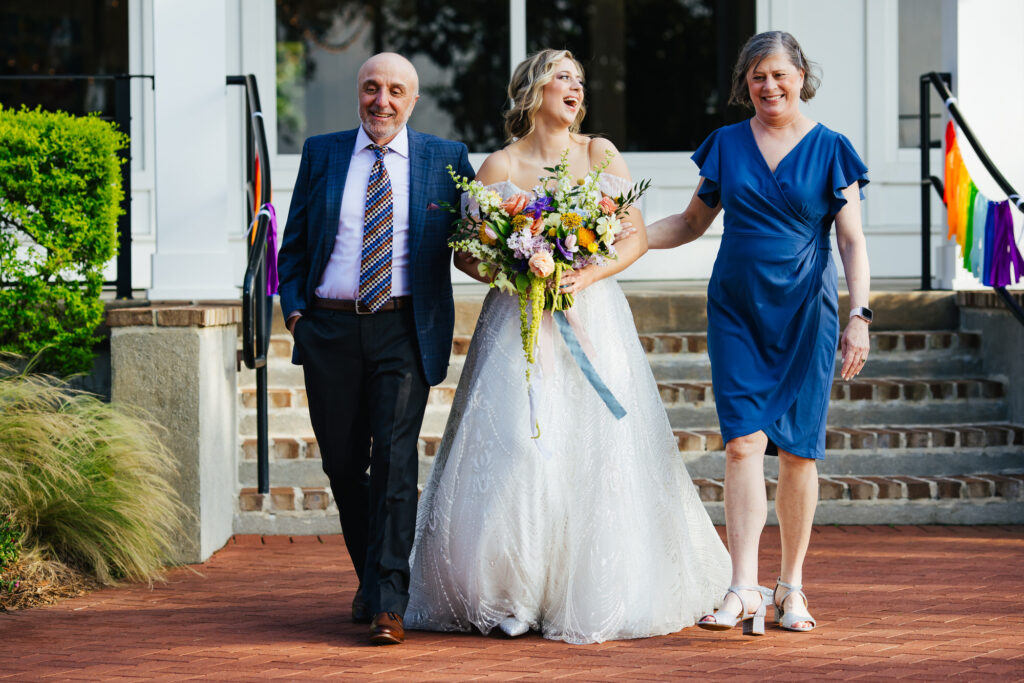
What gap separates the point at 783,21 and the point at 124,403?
6.57m

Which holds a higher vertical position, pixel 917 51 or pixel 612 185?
pixel 917 51

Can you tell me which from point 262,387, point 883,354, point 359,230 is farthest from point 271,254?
point 883,354

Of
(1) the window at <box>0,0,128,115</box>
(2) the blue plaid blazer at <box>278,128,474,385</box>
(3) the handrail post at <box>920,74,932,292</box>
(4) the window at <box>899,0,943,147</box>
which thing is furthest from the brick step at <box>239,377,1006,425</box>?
(1) the window at <box>0,0,128,115</box>

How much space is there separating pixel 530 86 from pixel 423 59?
6434 mm

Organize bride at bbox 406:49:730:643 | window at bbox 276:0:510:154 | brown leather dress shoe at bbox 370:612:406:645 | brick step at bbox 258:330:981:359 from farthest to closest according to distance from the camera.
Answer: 1. window at bbox 276:0:510:154
2. brick step at bbox 258:330:981:359
3. bride at bbox 406:49:730:643
4. brown leather dress shoe at bbox 370:612:406:645

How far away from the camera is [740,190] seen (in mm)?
4547

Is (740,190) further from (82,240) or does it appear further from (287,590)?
(82,240)

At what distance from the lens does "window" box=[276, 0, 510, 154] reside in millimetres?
10539

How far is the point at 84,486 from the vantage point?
5527mm

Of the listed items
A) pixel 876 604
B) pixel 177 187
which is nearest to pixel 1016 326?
pixel 876 604

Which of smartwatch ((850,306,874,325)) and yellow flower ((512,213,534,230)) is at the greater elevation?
yellow flower ((512,213,534,230))

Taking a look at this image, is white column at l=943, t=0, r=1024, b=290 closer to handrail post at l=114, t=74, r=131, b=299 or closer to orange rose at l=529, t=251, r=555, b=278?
orange rose at l=529, t=251, r=555, b=278

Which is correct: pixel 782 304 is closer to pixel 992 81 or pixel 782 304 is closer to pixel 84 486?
pixel 84 486

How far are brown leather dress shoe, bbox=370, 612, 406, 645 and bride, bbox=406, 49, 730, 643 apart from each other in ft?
0.85
